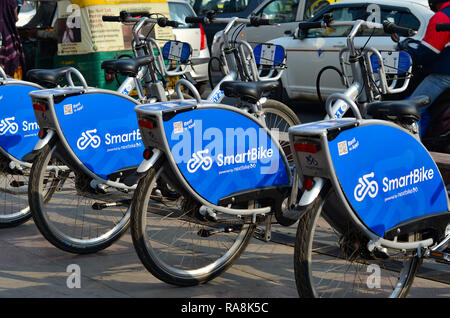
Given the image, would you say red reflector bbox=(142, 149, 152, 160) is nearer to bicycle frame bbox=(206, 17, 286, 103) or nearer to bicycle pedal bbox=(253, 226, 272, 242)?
bicycle pedal bbox=(253, 226, 272, 242)

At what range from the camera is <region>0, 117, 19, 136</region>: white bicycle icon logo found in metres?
6.25

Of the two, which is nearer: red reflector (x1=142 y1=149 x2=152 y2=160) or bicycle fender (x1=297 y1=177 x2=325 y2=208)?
bicycle fender (x1=297 y1=177 x2=325 y2=208)

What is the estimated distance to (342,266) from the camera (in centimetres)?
476

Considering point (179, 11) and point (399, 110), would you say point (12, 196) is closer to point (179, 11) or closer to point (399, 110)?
point (399, 110)

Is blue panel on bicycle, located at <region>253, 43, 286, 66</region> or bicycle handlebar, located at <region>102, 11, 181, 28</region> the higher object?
bicycle handlebar, located at <region>102, 11, 181, 28</region>

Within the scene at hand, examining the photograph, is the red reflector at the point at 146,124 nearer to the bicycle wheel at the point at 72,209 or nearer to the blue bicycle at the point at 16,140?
the bicycle wheel at the point at 72,209

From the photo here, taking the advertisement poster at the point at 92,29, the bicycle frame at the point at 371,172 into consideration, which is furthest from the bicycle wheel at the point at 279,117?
the advertisement poster at the point at 92,29

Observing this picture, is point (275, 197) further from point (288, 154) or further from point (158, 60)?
point (158, 60)

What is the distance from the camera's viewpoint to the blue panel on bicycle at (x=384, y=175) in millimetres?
4016

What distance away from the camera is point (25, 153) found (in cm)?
630

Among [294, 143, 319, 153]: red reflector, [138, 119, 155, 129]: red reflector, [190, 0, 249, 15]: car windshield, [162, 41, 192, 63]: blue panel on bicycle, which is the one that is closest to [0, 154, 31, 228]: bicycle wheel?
[162, 41, 192, 63]: blue panel on bicycle

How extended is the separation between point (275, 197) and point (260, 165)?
8.7 inches

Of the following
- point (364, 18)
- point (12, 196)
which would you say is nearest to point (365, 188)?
point (12, 196)
